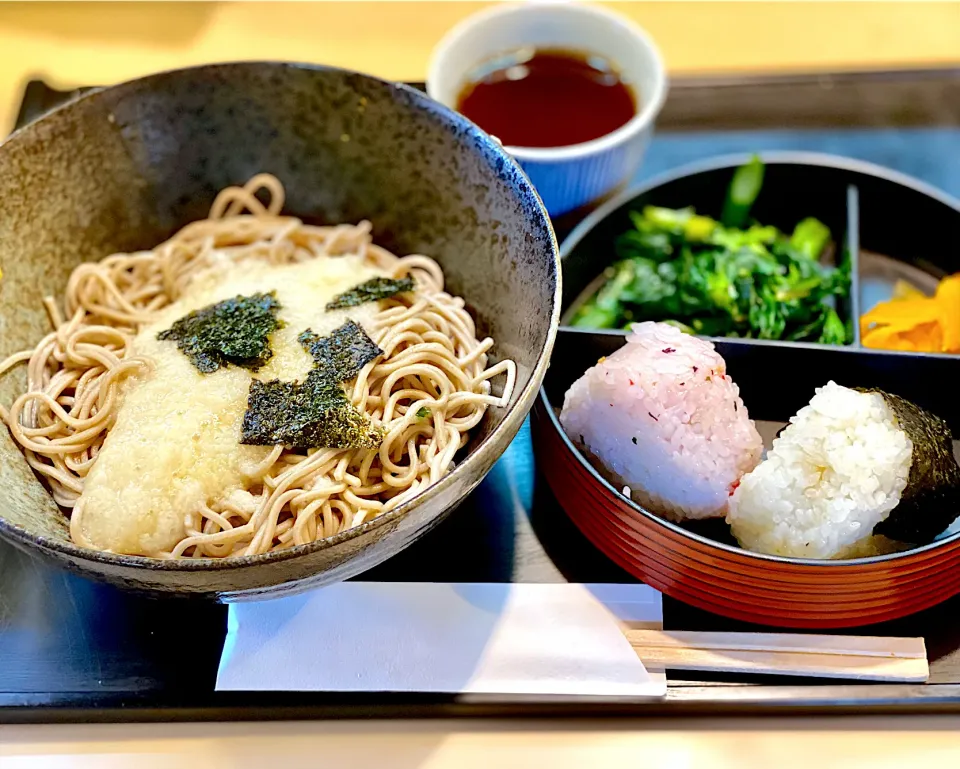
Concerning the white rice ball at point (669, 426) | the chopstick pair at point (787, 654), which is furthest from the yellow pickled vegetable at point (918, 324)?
the chopstick pair at point (787, 654)

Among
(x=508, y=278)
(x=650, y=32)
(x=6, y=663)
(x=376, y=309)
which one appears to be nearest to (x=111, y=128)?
(x=376, y=309)

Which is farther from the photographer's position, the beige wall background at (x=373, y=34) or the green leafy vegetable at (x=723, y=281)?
the beige wall background at (x=373, y=34)

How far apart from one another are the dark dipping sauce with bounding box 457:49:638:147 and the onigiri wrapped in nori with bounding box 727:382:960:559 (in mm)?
898

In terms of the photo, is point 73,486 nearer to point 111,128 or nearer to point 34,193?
point 34,193

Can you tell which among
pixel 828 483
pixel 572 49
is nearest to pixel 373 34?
pixel 572 49

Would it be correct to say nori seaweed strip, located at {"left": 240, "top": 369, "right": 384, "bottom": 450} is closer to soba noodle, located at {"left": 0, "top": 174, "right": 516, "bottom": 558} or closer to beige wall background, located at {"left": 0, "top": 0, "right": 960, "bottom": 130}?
soba noodle, located at {"left": 0, "top": 174, "right": 516, "bottom": 558}

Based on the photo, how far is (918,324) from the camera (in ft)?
5.71

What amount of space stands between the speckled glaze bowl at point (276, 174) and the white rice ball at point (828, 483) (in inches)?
16.9

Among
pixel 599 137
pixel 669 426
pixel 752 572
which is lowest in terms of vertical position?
pixel 752 572

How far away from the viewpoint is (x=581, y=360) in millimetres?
1727

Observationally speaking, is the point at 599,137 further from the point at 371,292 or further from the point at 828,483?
the point at 828,483

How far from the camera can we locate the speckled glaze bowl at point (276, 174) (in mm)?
1503

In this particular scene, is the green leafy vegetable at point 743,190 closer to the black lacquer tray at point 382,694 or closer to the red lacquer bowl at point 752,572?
the black lacquer tray at point 382,694

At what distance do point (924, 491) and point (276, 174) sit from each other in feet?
4.39
